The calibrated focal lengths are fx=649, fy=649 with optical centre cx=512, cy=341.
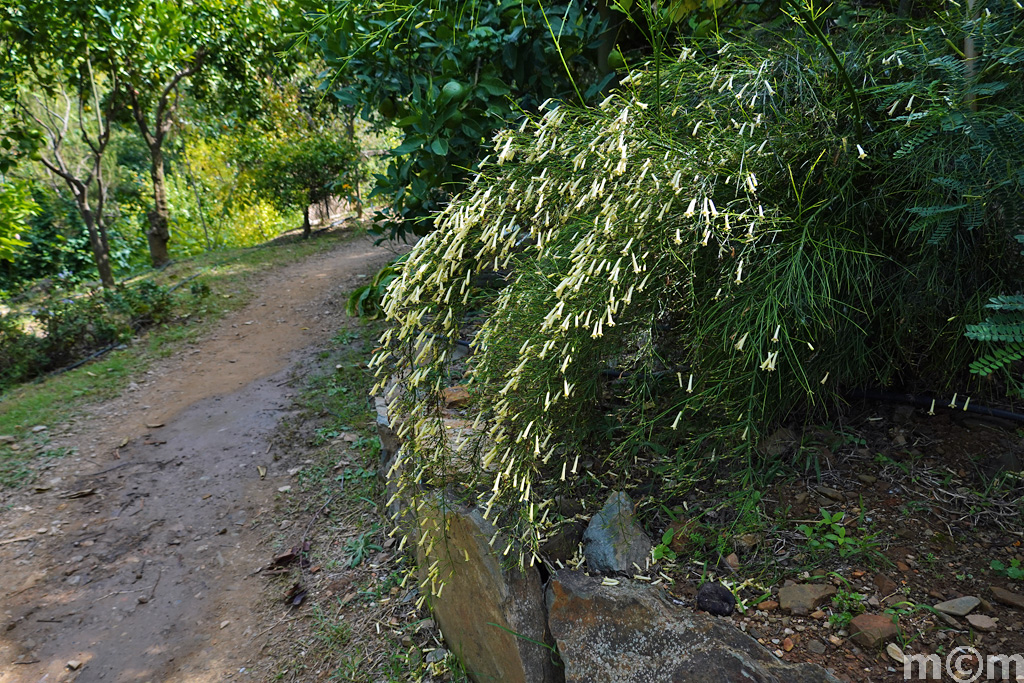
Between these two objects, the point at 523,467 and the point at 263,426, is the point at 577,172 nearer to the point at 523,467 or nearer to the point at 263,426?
the point at 523,467

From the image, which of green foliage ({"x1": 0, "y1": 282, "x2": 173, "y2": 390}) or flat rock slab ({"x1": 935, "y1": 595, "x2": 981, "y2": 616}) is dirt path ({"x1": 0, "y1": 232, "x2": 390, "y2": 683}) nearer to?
green foliage ({"x1": 0, "y1": 282, "x2": 173, "y2": 390})

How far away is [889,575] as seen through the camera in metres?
1.62

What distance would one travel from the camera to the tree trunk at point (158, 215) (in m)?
8.27

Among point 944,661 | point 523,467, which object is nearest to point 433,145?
point 523,467

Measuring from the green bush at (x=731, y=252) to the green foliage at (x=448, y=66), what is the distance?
76cm

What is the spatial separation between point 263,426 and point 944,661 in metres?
4.03

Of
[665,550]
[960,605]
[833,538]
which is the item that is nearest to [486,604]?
[665,550]

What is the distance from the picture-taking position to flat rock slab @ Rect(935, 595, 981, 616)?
1.49 metres

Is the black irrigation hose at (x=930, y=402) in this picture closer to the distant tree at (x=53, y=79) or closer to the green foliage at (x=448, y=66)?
the green foliage at (x=448, y=66)

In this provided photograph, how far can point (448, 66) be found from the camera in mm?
2752

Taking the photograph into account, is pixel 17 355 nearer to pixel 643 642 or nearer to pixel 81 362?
pixel 81 362

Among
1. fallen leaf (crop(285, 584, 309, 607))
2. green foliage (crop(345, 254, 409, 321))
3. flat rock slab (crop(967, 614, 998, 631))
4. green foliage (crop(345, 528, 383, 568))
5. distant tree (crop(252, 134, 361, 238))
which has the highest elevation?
distant tree (crop(252, 134, 361, 238))

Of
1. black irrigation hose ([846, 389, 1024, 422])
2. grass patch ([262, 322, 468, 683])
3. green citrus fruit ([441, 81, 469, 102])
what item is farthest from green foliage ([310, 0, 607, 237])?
black irrigation hose ([846, 389, 1024, 422])

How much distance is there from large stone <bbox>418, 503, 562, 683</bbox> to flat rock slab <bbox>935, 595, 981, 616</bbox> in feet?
3.40
